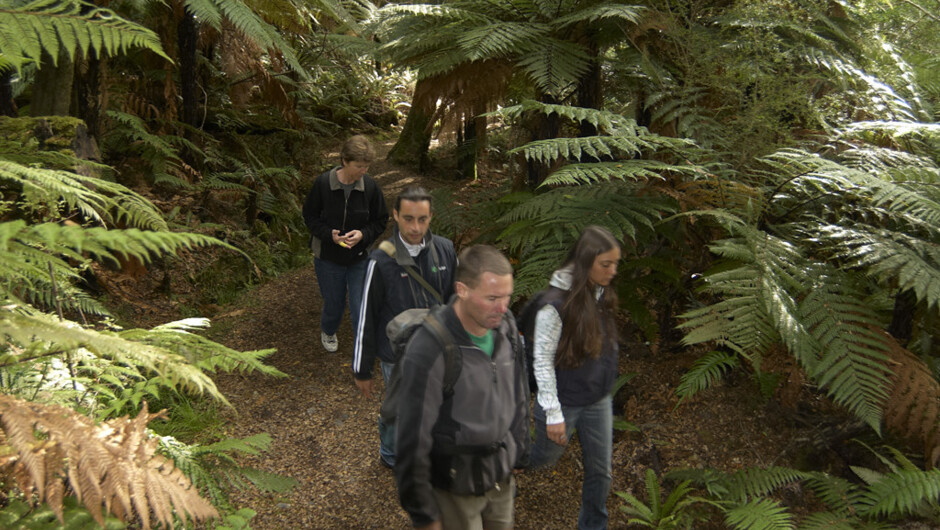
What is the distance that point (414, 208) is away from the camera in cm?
323

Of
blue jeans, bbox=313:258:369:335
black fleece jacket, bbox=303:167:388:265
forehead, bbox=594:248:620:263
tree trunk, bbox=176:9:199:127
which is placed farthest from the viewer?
tree trunk, bbox=176:9:199:127

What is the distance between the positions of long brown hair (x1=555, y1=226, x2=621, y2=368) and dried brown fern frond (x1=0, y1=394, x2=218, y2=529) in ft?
5.40

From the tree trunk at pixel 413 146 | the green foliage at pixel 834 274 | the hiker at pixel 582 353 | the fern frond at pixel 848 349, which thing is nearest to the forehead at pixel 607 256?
the hiker at pixel 582 353

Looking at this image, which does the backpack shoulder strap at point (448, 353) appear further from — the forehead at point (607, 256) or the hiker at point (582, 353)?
the forehead at point (607, 256)

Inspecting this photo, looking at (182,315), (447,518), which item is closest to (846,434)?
(447,518)

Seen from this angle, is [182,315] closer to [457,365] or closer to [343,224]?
[343,224]

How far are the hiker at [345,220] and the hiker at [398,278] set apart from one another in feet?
3.45

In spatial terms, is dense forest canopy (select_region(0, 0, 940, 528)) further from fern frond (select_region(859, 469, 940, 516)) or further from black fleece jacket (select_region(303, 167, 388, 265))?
black fleece jacket (select_region(303, 167, 388, 265))

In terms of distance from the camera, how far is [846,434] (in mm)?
3729

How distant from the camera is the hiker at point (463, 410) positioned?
2.21 m

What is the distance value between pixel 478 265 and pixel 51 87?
13.7 feet

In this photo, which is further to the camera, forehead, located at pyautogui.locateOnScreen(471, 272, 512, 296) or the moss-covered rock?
the moss-covered rock

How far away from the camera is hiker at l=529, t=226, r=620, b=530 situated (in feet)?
9.46

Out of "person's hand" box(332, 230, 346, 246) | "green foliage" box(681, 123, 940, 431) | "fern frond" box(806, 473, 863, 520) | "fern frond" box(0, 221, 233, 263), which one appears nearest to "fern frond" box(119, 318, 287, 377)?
"fern frond" box(0, 221, 233, 263)
